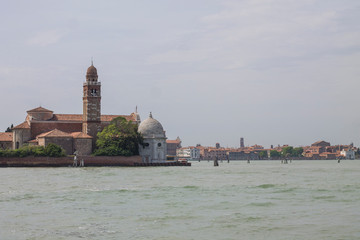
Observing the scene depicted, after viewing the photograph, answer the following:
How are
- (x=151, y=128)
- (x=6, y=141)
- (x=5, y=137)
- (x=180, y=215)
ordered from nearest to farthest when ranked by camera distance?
(x=180, y=215), (x=6, y=141), (x=5, y=137), (x=151, y=128)

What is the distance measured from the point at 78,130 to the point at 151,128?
31.9ft

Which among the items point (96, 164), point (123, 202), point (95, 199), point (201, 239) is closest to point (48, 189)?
point (95, 199)

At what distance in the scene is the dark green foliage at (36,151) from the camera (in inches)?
2528

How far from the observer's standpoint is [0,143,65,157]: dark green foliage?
211 ft

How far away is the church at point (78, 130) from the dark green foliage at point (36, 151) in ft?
8.44

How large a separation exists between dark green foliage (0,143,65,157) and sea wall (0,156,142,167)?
0.43 m

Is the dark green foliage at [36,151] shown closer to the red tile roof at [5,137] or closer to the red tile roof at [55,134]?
the red tile roof at [55,134]

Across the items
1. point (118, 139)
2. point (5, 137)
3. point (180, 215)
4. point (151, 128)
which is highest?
point (151, 128)

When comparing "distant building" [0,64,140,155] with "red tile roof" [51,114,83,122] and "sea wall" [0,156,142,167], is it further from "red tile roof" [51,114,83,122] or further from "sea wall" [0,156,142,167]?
"sea wall" [0,156,142,167]

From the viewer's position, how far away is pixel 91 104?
7350 cm

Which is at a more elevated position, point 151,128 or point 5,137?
point 151,128

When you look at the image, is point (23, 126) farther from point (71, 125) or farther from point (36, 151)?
point (36, 151)

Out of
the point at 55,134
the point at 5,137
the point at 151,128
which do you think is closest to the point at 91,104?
the point at 55,134

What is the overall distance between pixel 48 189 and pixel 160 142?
160ft
